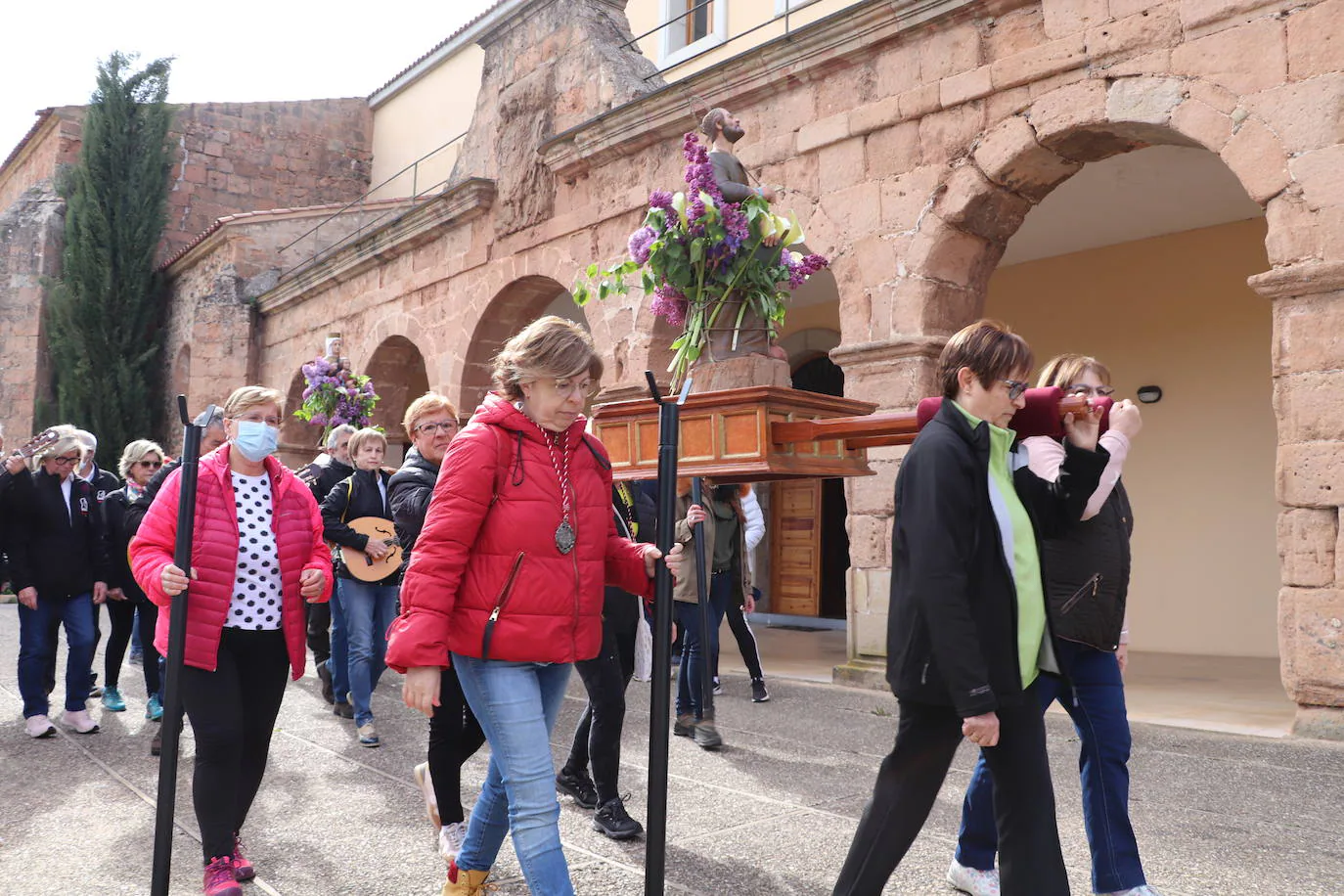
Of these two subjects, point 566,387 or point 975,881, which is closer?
point 566,387

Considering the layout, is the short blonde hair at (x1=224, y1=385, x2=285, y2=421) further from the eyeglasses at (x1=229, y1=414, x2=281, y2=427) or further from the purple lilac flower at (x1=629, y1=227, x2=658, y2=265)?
the purple lilac flower at (x1=629, y1=227, x2=658, y2=265)

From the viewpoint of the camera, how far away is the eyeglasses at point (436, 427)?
14.7 feet

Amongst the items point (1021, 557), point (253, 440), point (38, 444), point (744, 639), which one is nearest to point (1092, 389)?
point (1021, 557)

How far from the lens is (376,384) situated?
14.8 metres

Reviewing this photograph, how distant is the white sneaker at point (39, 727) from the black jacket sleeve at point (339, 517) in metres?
1.69

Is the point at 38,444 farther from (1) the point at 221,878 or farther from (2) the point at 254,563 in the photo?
(1) the point at 221,878

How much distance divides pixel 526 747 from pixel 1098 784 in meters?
1.58

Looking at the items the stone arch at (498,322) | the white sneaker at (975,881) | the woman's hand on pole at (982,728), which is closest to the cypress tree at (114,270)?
the stone arch at (498,322)

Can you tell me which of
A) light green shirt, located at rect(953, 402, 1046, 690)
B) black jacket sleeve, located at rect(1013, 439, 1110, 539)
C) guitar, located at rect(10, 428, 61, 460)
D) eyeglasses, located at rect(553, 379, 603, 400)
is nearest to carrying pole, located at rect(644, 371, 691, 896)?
eyeglasses, located at rect(553, 379, 603, 400)

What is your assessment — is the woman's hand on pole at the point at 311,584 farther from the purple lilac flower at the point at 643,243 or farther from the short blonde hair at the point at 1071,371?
the short blonde hair at the point at 1071,371

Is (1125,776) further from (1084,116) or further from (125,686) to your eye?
(125,686)

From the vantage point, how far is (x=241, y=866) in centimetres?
324

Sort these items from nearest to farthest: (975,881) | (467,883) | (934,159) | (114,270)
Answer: (467,883), (975,881), (934,159), (114,270)

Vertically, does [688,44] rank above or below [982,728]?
above
